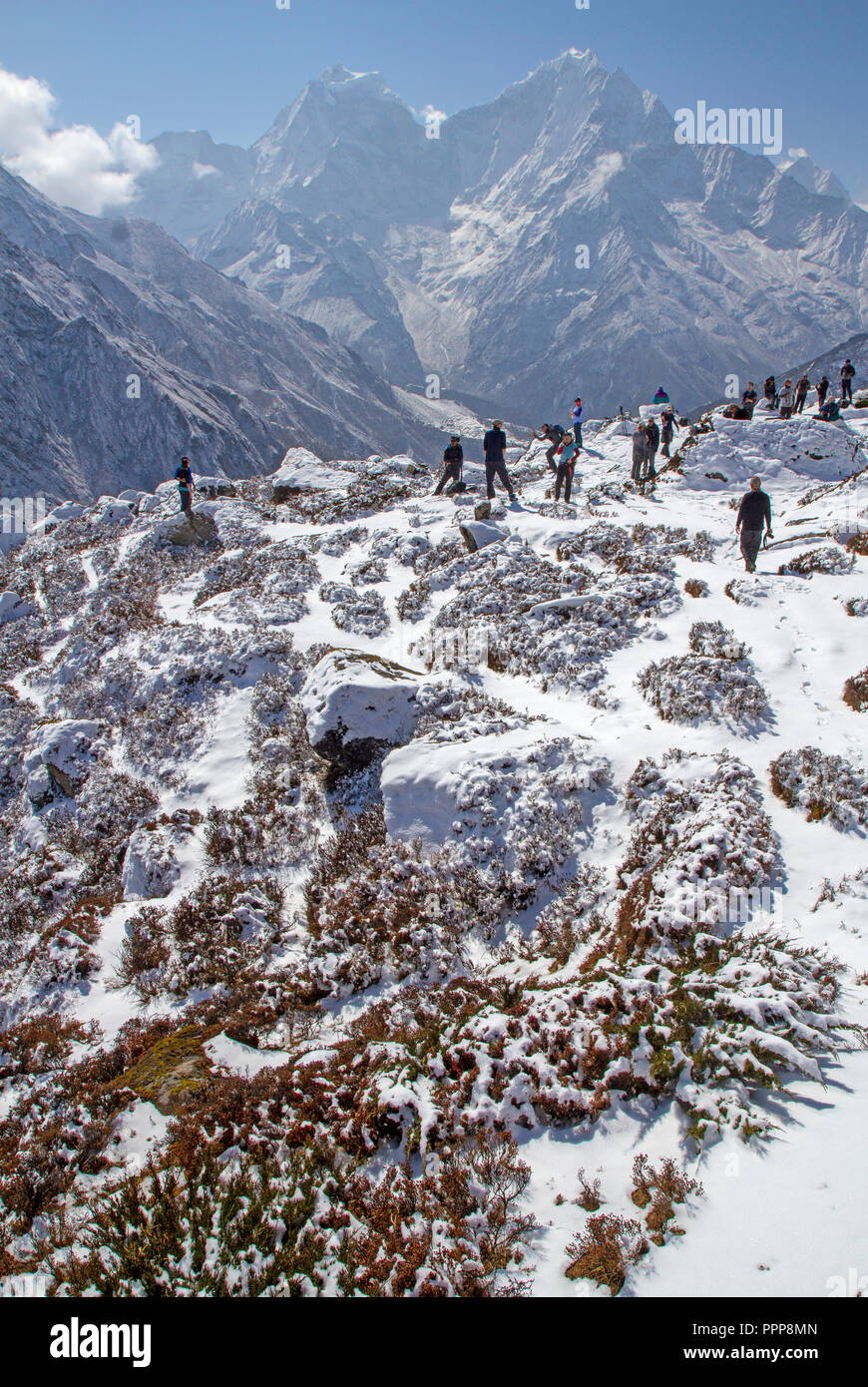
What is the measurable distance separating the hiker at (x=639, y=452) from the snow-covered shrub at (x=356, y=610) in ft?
46.1

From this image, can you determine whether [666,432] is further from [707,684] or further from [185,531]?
[707,684]

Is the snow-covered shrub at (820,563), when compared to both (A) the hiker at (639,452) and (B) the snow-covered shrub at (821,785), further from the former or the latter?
(A) the hiker at (639,452)

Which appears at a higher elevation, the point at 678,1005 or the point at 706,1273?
the point at 678,1005

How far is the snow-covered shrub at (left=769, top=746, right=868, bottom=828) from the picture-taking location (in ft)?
29.0

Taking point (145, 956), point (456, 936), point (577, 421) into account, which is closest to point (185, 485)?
point (577, 421)

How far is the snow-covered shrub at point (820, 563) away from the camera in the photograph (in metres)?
16.0

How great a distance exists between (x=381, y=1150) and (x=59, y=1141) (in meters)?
3.55

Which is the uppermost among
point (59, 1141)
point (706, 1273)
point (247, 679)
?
point (247, 679)

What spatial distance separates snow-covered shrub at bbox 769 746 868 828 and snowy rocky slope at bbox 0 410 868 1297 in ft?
0.16

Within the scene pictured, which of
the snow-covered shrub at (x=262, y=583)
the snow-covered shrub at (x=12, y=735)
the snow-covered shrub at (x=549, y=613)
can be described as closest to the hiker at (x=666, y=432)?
the snow-covered shrub at (x=549, y=613)

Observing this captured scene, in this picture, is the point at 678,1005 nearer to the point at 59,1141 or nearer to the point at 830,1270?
the point at 830,1270

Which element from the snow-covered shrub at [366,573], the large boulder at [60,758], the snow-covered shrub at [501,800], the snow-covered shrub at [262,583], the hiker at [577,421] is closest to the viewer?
the snow-covered shrub at [501,800]
